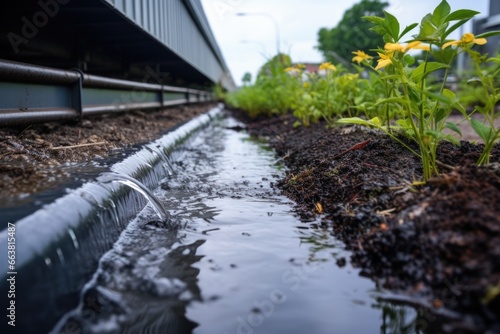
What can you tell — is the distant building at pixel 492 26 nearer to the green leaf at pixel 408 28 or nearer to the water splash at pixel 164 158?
the green leaf at pixel 408 28

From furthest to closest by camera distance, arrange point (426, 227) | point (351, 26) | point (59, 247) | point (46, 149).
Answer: point (351, 26) → point (46, 149) → point (426, 227) → point (59, 247)

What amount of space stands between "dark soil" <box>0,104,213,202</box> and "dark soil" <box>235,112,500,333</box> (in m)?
1.17

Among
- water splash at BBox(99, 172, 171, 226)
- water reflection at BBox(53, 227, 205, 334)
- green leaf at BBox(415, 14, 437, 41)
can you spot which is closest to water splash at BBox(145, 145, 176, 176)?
water splash at BBox(99, 172, 171, 226)

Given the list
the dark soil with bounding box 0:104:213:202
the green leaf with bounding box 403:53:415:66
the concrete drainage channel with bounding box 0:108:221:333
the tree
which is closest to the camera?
the concrete drainage channel with bounding box 0:108:221:333

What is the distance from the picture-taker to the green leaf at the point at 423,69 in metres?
1.80

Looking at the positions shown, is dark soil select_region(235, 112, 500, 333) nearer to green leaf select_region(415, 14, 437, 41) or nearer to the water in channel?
the water in channel

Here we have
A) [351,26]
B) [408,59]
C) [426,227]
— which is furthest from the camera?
[351,26]

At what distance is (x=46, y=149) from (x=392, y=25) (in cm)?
196

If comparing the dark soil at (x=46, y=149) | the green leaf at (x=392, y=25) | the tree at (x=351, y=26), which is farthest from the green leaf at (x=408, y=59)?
the tree at (x=351, y=26)

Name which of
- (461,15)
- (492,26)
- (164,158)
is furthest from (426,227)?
(492,26)

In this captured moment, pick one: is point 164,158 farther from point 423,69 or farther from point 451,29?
point 451,29

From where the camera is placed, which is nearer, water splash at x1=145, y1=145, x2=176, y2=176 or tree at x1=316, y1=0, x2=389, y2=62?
water splash at x1=145, y1=145, x2=176, y2=176

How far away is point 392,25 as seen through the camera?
2.04 m

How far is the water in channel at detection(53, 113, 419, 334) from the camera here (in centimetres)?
107
